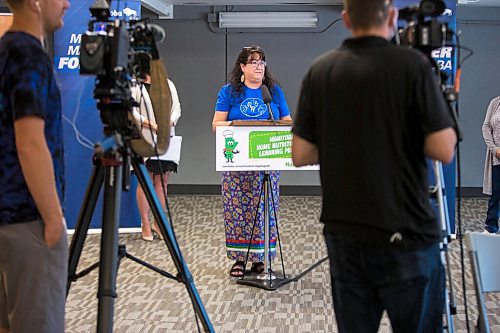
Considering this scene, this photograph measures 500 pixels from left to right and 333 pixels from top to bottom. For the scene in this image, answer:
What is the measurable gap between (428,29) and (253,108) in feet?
7.87

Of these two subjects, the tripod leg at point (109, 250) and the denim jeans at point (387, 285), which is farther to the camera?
the tripod leg at point (109, 250)

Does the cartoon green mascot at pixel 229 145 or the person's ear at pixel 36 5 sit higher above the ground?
the person's ear at pixel 36 5

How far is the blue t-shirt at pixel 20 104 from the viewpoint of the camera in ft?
6.19

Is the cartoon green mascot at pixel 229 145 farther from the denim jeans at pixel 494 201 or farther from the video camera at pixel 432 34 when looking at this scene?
the denim jeans at pixel 494 201

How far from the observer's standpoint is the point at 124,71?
2139 mm

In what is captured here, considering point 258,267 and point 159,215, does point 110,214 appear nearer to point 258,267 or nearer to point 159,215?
point 159,215

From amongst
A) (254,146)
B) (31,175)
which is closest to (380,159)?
(31,175)

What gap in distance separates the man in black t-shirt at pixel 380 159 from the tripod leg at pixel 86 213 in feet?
2.70

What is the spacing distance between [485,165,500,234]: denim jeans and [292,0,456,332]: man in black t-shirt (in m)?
4.27

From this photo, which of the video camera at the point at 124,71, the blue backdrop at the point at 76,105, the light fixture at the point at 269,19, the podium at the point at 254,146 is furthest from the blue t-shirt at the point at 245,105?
the light fixture at the point at 269,19

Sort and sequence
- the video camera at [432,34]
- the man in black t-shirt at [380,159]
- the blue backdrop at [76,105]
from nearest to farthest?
1. the man in black t-shirt at [380,159]
2. the video camera at [432,34]
3. the blue backdrop at [76,105]

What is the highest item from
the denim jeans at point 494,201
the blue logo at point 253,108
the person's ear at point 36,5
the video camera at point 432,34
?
the person's ear at point 36,5

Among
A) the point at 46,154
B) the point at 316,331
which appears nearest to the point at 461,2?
the point at 316,331

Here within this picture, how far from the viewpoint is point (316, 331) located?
349 cm
